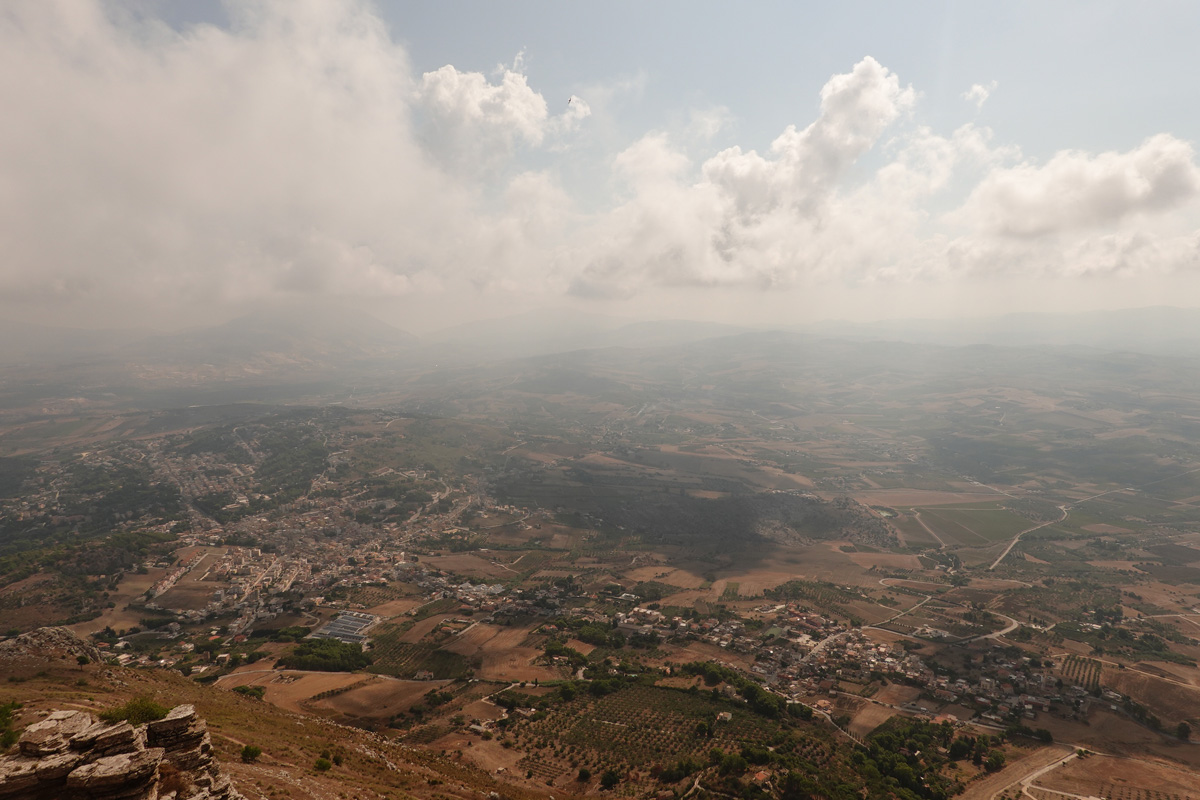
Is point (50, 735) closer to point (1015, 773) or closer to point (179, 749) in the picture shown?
point (179, 749)

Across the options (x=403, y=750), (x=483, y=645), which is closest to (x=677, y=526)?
(x=483, y=645)

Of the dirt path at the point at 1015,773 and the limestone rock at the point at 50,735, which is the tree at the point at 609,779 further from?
the limestone rock at the point at 50,735

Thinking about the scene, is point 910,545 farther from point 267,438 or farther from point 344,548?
point 267,438

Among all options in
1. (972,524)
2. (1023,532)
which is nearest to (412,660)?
(972,524)

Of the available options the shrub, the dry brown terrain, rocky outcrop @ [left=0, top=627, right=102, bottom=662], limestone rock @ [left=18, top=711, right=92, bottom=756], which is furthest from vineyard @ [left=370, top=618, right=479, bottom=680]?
the dry brown terrain

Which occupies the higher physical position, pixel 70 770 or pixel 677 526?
pixel 70 770

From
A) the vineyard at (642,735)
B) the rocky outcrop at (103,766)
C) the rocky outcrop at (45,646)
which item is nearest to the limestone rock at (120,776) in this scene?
the rocky outcrop at (103,766)
